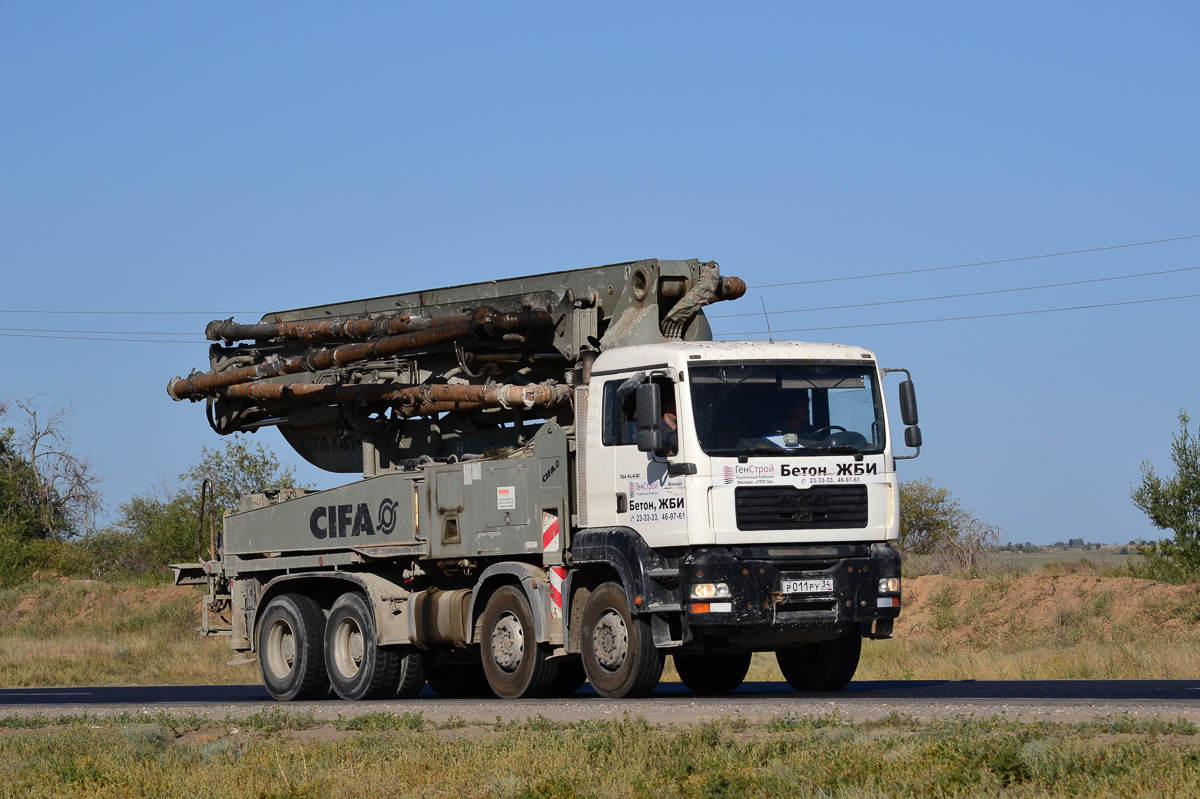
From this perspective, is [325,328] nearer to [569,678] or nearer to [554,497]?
[554,497]

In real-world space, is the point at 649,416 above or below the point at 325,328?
below

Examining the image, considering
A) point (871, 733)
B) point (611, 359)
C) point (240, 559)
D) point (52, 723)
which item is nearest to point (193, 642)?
point (240, 559)

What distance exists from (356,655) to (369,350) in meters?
3.77

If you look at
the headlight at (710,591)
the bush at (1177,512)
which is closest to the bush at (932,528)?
the bush at (1177,512)

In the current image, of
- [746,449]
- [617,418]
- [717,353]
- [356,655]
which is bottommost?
[356,655]

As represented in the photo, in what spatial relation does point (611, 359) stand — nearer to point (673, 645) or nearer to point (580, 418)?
point (580, 418)

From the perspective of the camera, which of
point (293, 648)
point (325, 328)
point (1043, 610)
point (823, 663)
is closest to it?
point (823, 663)

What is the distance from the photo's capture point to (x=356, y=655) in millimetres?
18047

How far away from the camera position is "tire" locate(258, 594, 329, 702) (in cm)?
1839

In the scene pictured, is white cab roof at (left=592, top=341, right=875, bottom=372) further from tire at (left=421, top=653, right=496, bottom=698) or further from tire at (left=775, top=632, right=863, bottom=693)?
tire at (left=421, top=653, right=496, bottom=698)

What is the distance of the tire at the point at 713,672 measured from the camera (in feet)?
54.9

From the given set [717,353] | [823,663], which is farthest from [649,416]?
[823,663]

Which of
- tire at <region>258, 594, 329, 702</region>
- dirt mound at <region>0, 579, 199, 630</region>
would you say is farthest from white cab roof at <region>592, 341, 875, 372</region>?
dirt mound at <region>0, 579, 199, 630</region>

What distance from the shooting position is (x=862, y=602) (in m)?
14.0
